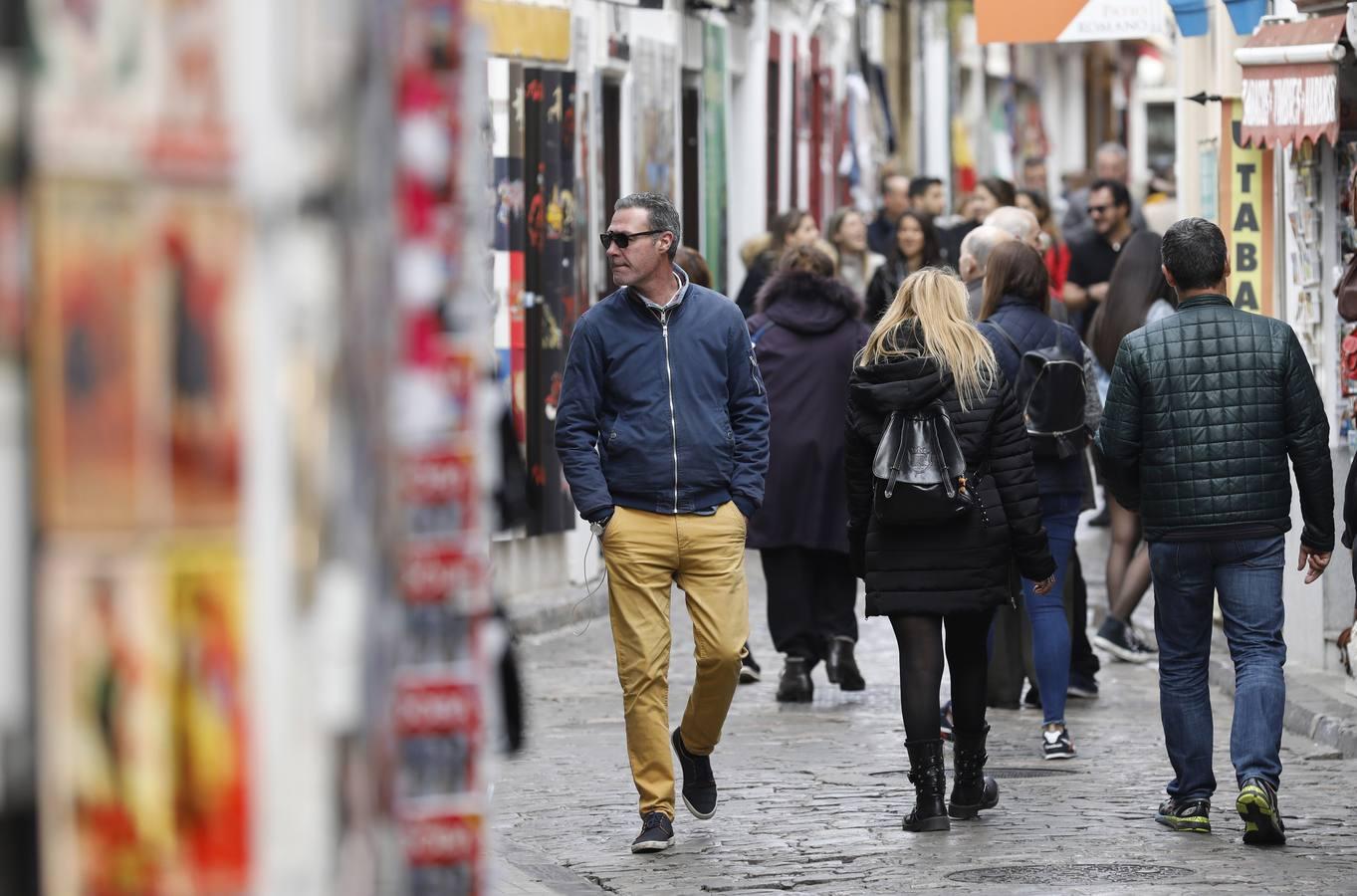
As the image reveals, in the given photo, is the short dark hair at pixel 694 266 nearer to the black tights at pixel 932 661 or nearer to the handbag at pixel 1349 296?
the handbag at pixel 1349 296

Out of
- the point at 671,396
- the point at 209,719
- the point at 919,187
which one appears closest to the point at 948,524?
the point at 671,396

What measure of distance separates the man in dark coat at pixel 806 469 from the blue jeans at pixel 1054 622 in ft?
4.86

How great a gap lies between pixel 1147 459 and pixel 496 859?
7.48ft

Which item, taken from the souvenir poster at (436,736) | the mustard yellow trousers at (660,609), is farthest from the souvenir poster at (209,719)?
the mustard yellow trousers at (660,609)

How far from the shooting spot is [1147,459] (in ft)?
26.7

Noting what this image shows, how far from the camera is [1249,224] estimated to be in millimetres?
12477

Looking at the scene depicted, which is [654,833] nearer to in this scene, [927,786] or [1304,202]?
[927,786]

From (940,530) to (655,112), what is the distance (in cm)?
1069

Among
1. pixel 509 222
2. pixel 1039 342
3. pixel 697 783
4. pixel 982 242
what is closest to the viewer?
pixel 697 783

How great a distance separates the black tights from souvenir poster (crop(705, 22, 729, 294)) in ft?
42.6

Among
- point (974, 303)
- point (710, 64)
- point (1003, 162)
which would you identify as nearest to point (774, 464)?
point (974, 303)

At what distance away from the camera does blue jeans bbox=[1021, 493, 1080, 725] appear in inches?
385

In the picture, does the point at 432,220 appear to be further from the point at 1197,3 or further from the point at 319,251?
the point at 1197,3

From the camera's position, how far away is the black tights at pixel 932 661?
26.8 feet
